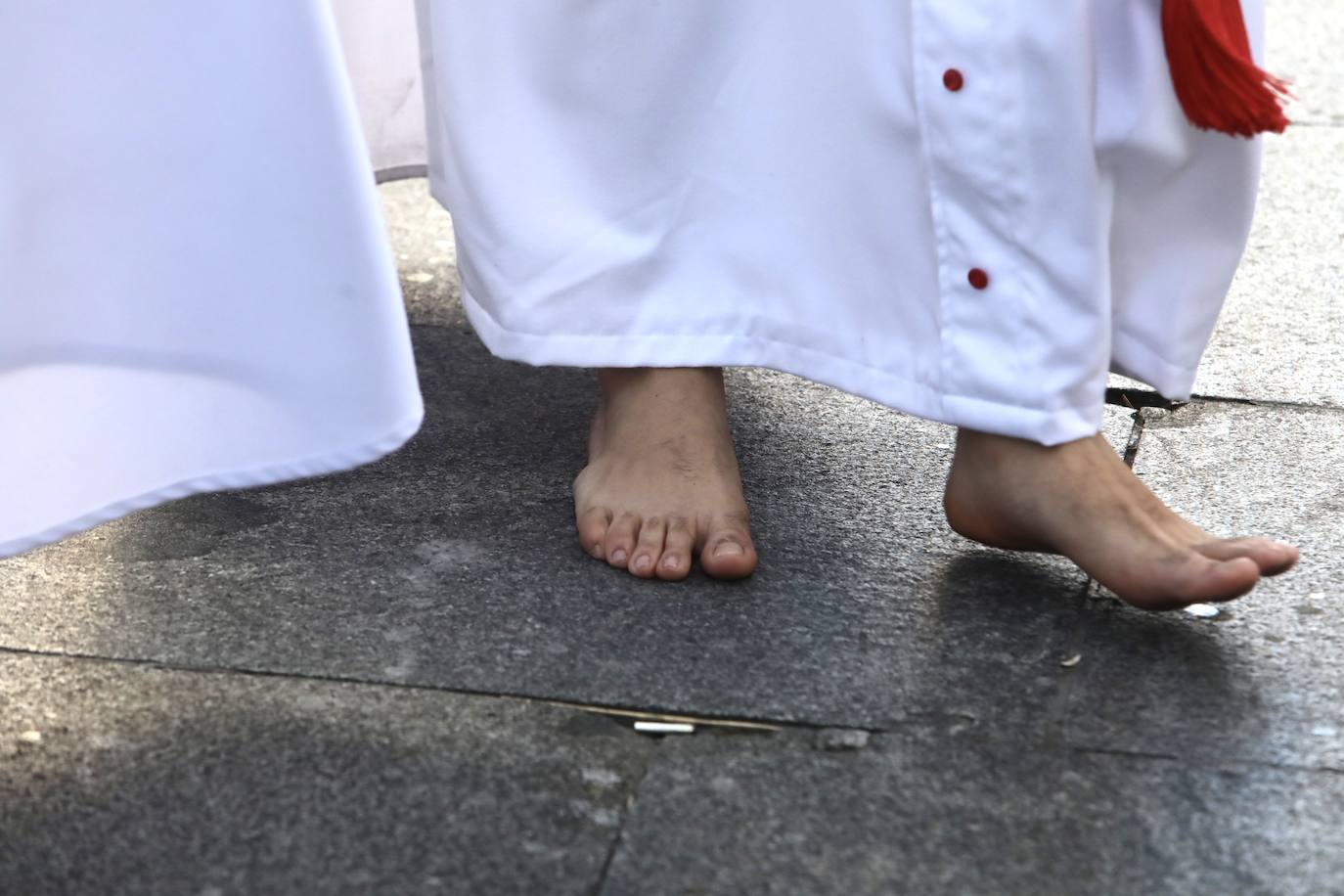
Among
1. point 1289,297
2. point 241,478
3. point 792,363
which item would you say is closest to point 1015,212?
point 792,363

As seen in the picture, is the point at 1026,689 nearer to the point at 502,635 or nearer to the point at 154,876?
the point at 502,635

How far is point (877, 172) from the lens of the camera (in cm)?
123

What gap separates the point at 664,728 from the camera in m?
1.08

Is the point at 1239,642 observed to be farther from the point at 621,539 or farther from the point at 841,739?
the point at 621,539

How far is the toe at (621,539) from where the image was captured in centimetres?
130

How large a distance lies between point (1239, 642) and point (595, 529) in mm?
515

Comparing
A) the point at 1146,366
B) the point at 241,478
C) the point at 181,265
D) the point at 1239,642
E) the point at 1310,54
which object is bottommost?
the point at 1310,54

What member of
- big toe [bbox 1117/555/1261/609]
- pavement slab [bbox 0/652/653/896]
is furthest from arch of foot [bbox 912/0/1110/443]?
pavement slab [bbox 0/652/653/896]

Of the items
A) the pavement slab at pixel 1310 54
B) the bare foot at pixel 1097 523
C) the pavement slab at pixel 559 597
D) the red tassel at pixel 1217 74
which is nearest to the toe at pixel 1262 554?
the bare foot at pixel 1097 523

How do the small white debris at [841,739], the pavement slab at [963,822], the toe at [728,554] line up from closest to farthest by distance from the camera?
the pavement slab at [963,822] → the small white debris at [841,739] → the toe at [728,554]

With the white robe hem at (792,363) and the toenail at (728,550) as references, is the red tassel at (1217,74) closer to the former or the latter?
the white robe hem at (792,363)

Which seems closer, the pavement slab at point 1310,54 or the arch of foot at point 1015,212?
the arch of foot at point 1015,212

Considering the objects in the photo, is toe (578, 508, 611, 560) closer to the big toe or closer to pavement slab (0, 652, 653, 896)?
pavement slab (0, 652, 653, 896)

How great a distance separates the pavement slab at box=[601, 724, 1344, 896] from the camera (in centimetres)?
93
